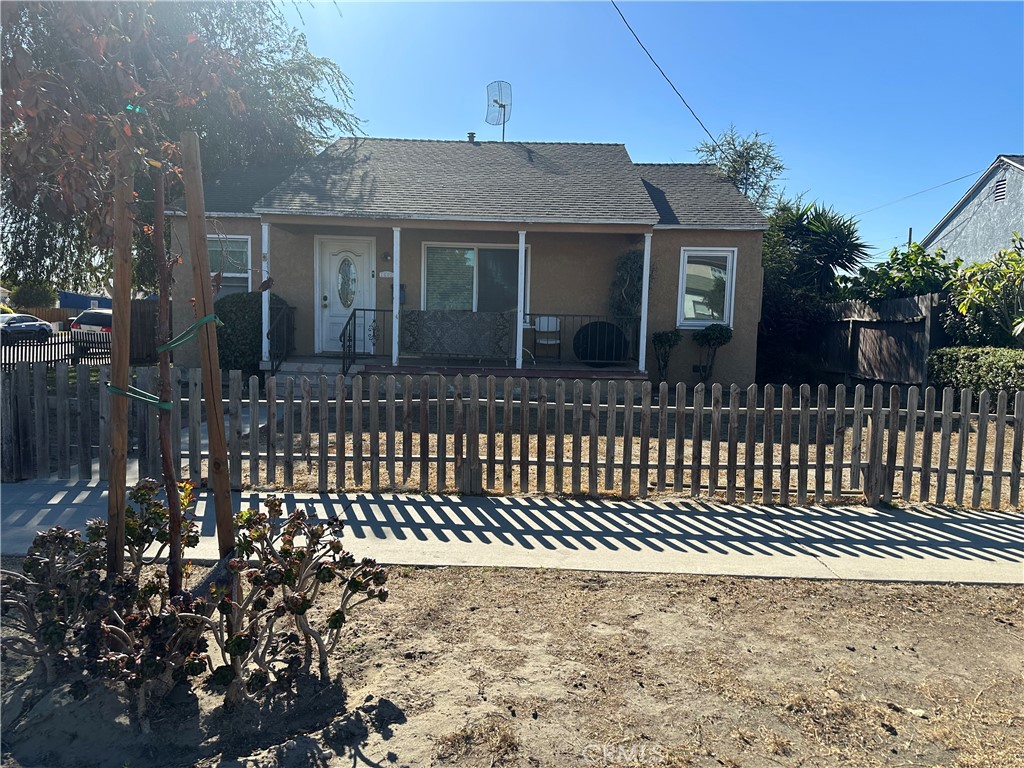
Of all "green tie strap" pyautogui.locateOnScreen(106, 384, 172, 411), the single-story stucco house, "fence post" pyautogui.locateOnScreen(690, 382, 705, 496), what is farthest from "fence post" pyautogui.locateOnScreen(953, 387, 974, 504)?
the single-story stucco house

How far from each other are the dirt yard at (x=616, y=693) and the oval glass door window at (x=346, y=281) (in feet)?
36.6

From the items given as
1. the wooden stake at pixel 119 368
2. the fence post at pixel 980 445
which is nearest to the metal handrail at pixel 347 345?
the wooden stake at pixel 119 368

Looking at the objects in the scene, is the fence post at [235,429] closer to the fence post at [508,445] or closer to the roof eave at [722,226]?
the fence post at [508,445]

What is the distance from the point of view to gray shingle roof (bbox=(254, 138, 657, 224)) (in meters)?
12.7

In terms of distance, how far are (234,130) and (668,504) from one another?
1670 cm

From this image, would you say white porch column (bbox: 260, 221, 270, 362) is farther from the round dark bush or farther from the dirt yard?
the dirt yard

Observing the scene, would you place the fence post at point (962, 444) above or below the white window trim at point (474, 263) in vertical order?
below

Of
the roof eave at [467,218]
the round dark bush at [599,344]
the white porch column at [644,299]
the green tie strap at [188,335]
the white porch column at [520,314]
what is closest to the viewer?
the green tie strap at [188,335]

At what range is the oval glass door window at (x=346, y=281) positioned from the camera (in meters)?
14.8

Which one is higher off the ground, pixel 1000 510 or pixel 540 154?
pixel 540 154

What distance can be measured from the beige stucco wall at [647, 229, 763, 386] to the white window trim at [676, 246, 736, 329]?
0.19ft

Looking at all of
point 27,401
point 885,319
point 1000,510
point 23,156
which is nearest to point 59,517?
point 27,401

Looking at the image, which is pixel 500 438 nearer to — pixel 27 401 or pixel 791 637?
pixel 27 401

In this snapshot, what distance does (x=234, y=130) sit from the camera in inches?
739
